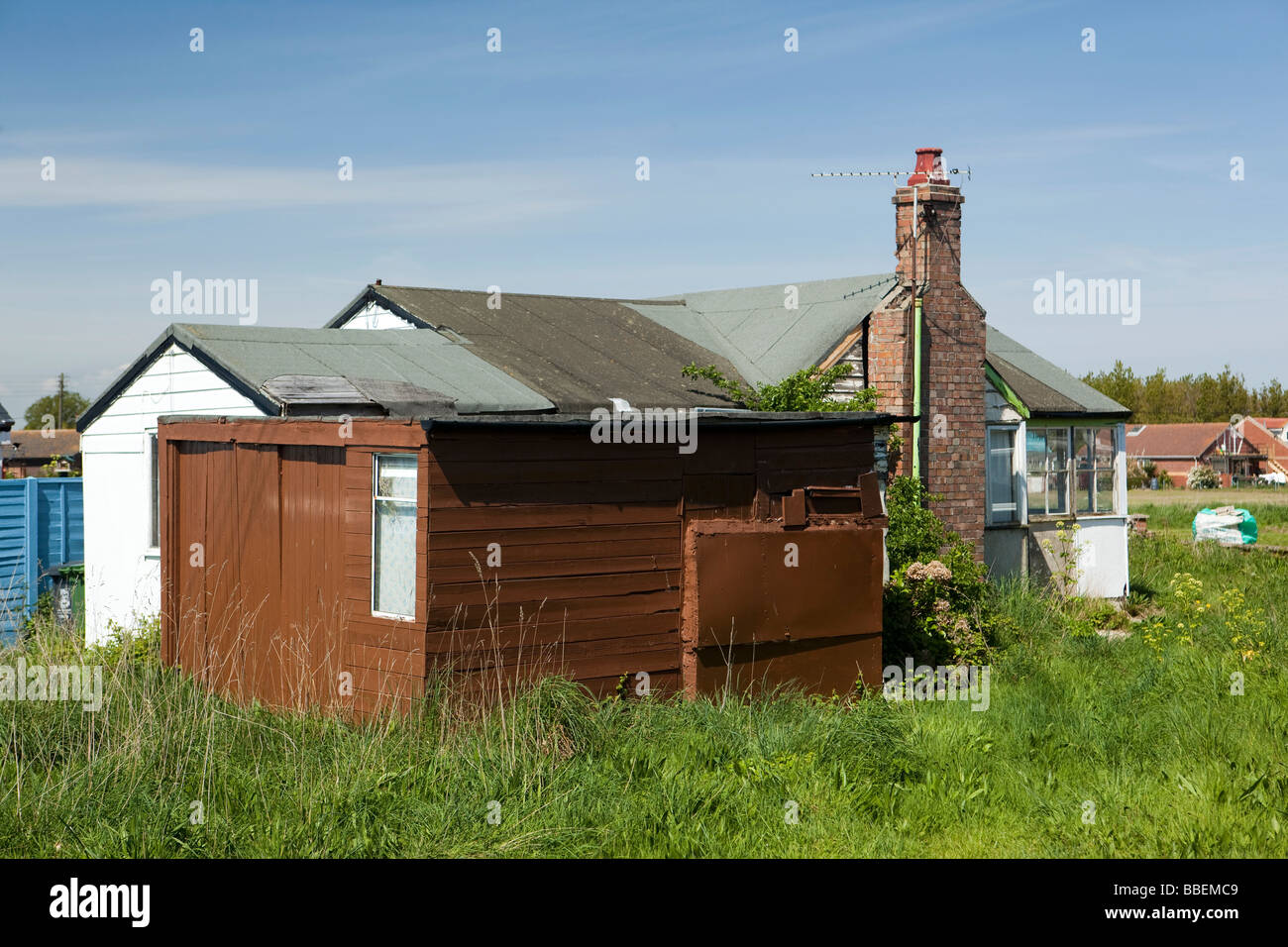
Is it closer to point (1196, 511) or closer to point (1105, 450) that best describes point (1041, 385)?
point (1105, 450)

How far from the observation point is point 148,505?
12805mm

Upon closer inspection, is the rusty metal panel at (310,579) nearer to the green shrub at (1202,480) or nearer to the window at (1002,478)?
the window at (1002,478)

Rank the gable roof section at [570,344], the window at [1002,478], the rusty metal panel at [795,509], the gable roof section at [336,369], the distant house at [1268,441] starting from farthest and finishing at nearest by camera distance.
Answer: the distant house at [1268,441] < the window at [1002,478] < the gable roof section at [570,344] < the gable roof section at [336,369] < the rusty metal panel at [795,509]

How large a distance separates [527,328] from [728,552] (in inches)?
293

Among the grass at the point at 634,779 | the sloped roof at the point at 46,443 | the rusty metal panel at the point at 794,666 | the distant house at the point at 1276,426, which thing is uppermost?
the distant house at the point at 1276,426

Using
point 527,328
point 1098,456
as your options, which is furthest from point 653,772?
point 1098,456

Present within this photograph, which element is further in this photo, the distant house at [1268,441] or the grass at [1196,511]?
the distant house at [1268,441]

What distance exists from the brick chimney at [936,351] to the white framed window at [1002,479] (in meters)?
1.29

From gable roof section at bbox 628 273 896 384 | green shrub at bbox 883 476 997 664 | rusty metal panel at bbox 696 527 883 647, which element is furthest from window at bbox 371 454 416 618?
gable roof section at bbox 628 273 896 384

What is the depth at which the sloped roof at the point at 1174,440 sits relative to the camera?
79512 millimetres

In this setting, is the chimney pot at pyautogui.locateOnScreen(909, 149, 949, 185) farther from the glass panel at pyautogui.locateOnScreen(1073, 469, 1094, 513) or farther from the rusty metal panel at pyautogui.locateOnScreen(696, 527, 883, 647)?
the rusty metal panel at pyautogui.locateOnScreen(696, 527, 883, 647)

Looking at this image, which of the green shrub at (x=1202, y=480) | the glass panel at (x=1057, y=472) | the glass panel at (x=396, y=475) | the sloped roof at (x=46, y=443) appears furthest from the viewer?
the green shrub at (x=1202, y=480)

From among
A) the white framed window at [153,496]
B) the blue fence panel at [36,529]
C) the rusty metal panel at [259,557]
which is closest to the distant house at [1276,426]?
the blue fence panel at [36,529]
